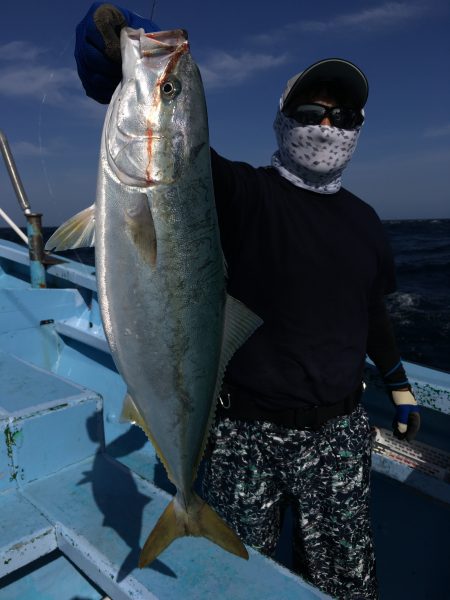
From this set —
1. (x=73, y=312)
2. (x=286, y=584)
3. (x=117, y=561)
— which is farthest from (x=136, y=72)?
(x=73, y=312)

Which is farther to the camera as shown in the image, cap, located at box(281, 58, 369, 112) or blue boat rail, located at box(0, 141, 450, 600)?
cap, located at box(281, 58, 369, 112)

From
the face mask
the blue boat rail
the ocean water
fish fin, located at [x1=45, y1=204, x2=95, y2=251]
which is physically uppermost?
the face mask

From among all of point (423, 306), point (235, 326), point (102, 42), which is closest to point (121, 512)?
point (235, 326)

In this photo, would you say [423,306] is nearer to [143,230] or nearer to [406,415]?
[406,415]

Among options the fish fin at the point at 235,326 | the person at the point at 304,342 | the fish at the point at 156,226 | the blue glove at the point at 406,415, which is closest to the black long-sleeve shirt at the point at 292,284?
the person at the point at 304,342

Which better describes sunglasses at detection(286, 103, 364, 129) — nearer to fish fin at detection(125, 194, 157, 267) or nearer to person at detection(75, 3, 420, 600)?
person at detection(75, 3, 420, 600)

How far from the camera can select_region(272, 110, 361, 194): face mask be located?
213 centimetres

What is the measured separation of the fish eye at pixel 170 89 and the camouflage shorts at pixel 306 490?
1.40 metres

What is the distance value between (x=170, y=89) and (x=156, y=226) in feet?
1.44

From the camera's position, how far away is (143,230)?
→ 146 centimetres

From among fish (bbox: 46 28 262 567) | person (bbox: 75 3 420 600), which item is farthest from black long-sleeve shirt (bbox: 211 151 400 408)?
fish (bbox: 46 28 262 567)

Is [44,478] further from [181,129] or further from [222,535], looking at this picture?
[181,129]

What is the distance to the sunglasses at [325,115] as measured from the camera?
7.16ft

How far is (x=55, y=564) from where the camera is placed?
2168 millimetres
